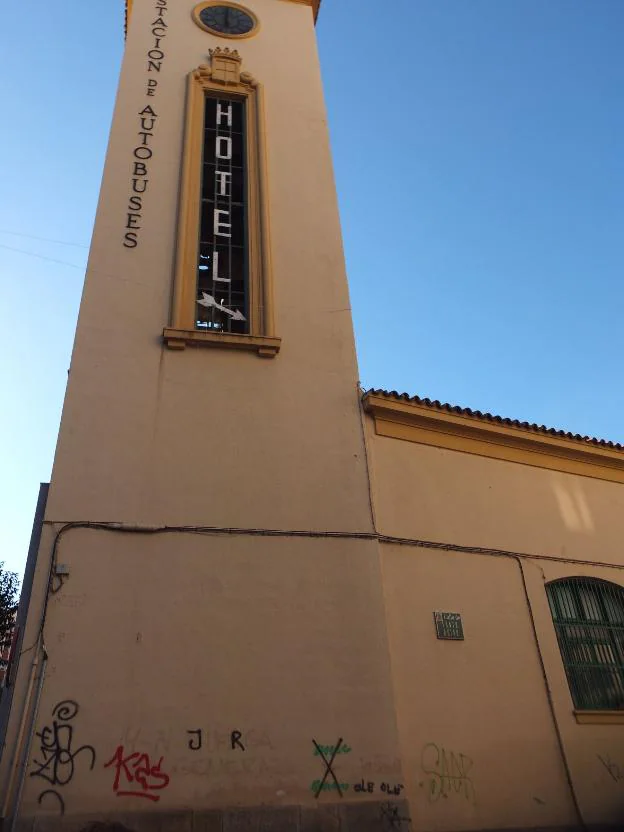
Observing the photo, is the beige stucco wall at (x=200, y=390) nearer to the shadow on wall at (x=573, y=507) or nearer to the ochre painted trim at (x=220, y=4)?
the ochre painted trim at (x=220, y=4)

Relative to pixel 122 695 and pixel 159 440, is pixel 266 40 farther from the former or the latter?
pixel 122 695

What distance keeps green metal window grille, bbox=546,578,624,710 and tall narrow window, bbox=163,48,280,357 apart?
18.6 feet

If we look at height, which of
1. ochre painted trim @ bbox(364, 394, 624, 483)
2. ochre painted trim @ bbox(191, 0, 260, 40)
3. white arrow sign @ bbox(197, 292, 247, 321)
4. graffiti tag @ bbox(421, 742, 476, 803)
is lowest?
graffiti tag @ bbox(421, 742, 476, 803)

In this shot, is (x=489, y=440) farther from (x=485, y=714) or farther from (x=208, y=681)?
(x=208, y=681)

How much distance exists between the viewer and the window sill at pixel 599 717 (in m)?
8.38

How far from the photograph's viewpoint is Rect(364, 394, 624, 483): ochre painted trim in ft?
31.3

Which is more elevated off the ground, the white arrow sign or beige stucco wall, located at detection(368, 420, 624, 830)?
the white arrow sign

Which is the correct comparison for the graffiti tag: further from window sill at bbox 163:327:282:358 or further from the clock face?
the clock face

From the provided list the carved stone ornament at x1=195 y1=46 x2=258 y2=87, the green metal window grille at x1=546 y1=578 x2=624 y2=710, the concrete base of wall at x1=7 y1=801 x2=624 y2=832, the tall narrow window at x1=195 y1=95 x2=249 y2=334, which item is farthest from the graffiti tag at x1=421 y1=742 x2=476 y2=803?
the carved stone ornament at x1=195 y1=46 x2=258 y2=87

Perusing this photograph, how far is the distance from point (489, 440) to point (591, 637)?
125 inches

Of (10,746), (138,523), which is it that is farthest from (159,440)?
(10,746)

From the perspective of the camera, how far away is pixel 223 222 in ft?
35.6

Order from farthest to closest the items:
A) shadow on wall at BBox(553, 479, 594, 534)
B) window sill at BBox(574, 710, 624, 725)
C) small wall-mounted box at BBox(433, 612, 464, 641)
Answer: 1. shadow on wall at BBox(553, 479, 594, 534)
2. window sill at BBox(574, 710, 624, 725)
3. small wall-mounted box at BBox(433, 612, 464, 641)

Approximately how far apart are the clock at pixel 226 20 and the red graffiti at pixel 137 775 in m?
13.5
